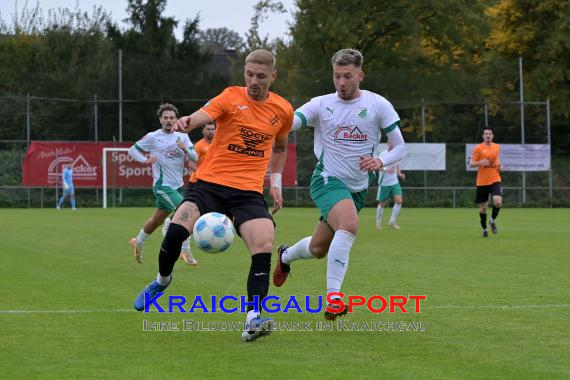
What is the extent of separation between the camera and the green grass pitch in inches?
236

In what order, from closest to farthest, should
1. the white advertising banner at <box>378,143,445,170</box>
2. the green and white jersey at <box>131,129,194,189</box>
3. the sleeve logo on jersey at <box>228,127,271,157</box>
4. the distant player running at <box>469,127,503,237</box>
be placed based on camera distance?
the sleeve logo on jersey at <box>228,127,271,157</box>, the green and white jersey at <box>131,129,194,189</box>, the distant player running at <box>469,127,503,237</box>, the white advertising banner at <box>378,143,445,170</box>

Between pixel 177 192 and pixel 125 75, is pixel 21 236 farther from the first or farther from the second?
pixel 125 75

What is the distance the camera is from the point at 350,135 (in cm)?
840

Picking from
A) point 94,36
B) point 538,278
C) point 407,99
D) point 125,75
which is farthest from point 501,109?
point 538,278

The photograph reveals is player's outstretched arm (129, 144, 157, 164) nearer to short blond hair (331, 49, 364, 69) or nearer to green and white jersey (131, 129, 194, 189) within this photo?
green and white jersey (131, 129, 194, 189)

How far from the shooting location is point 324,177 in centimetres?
848

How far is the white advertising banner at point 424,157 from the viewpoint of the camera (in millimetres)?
37094

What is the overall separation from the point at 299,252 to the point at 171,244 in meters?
1.81

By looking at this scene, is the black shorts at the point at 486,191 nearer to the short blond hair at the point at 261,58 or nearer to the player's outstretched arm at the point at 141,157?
the player's outstretched arm at the point at 141,157

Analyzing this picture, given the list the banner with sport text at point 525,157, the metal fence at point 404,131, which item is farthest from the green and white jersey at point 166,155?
the banner with sport text at point 525,157

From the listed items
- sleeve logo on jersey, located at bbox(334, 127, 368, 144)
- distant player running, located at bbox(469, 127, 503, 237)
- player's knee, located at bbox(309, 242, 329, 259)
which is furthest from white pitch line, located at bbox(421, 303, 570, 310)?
distant player running, located at bbox(469, 127, 503, 237)

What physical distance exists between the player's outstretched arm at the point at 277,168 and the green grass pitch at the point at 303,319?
0.98 meters

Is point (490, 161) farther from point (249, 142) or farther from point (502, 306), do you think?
point (249, 142)

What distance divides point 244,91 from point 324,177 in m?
1.26
